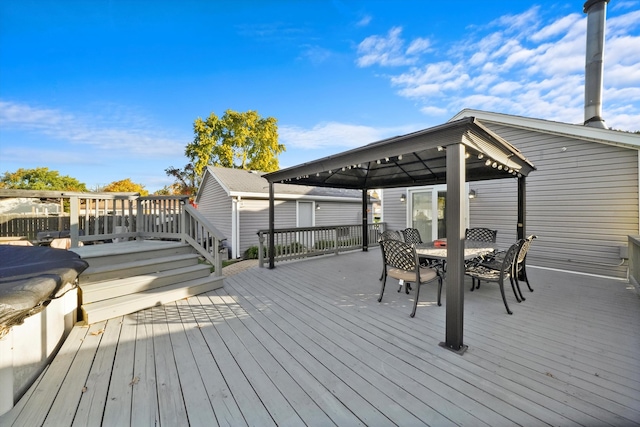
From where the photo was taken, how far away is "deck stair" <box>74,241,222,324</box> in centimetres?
314

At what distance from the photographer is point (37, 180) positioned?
25797 millimetres

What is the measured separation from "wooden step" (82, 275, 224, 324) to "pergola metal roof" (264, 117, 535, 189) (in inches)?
111

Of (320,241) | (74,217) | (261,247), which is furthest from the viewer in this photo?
(320,241)

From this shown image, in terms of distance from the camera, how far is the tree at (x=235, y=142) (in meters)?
19.5

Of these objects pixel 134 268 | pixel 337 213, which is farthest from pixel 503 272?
pixel 337 213

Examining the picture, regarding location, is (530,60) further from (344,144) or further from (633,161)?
(344,144)

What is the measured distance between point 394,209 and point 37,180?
3772cm

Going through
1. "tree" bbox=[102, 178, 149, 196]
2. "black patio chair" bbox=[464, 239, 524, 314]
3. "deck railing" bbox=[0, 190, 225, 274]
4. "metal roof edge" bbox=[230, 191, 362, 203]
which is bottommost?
"black patio chair" bbox=[464, 239, 524, 314]

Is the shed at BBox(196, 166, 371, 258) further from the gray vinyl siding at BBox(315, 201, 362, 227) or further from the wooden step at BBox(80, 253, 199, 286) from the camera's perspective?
the wooden step at BBox(80, 253, 199, 286)

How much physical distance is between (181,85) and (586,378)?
14167mm

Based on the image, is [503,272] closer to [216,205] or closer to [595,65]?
[595,65]

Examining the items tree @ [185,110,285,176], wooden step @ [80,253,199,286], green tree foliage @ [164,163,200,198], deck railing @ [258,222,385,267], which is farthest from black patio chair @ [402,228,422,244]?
green tree foliage @ [164,163,200,198]

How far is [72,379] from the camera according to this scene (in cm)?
194

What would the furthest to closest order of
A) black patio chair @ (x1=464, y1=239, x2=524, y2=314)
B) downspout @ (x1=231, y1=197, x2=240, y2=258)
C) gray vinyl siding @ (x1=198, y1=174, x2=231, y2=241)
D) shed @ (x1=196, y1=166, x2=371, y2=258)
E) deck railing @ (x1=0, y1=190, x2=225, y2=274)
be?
gray vinyl siding @ (x1=198, y1=174, x2=231, y2=241), shed @ (x1=196, y1=166, x2=371, y2=258), downspout @ (x1=231, y1=197, x2=240, y2=258), deck railing @ (x1=0, y1=190, x2=225, y2=274), black patio chair @ (x1=464, y1=239, x2=524, y2=314)
